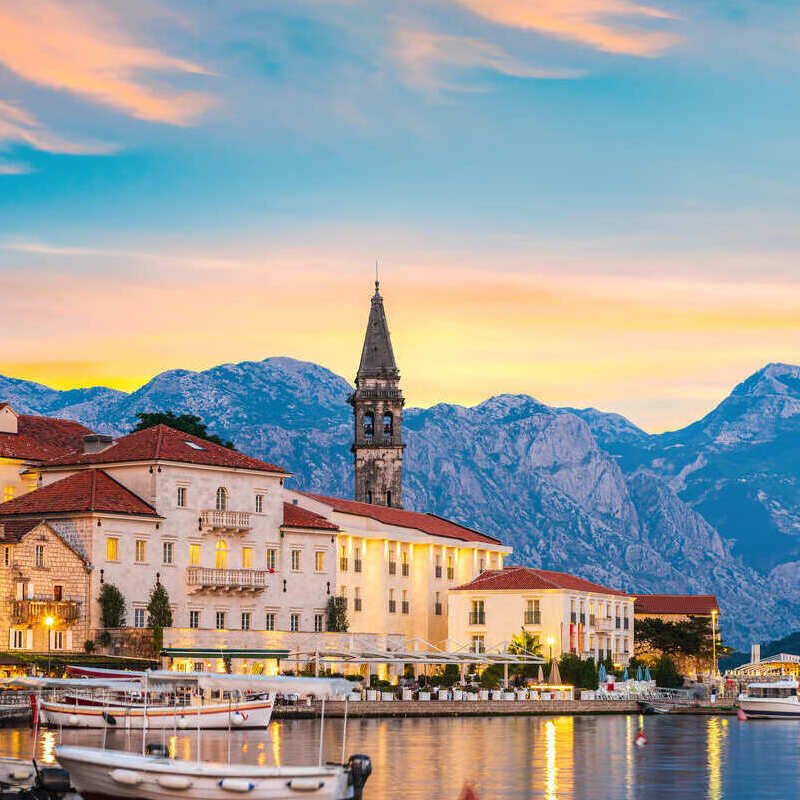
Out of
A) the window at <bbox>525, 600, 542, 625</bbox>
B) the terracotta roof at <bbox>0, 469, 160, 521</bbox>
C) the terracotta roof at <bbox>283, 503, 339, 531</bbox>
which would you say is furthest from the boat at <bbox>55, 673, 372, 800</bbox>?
the window at <bbox>525, 600, 542, 625</bbox>

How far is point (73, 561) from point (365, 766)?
6381 cm

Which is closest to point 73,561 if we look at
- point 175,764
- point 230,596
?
point 230,596

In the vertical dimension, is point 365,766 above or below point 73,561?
below

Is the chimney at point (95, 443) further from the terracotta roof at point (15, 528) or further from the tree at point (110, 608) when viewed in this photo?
the tree at point (110, 608)

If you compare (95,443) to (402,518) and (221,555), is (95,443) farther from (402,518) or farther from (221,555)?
(402,518)

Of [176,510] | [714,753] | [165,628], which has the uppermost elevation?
[176,510]

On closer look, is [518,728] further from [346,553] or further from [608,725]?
[346,553]

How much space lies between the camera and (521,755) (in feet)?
259

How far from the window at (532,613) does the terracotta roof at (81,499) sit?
130ft

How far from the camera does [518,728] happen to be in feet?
331

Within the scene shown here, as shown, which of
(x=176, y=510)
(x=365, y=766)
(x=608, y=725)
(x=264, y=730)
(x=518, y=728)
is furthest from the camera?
(x=176, y=510)

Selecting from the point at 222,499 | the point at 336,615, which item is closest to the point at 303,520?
the point at 336,615

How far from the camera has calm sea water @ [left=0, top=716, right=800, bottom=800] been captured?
64438 millimetres

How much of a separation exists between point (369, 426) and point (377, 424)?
1.99 m
